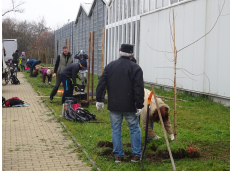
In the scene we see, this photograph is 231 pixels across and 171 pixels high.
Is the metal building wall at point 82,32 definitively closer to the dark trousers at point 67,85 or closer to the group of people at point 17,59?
the group of people at point 17,59

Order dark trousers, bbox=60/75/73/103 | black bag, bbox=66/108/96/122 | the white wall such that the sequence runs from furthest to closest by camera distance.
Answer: the white wall
dark trousers, bbox=60/75/73/103
black bag, bbox=66/108/96/122

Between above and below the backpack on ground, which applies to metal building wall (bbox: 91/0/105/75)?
above

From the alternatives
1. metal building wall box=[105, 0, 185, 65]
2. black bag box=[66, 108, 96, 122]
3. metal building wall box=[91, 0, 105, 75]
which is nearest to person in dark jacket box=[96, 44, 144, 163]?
black bag box=[66, 108, 96, 122]

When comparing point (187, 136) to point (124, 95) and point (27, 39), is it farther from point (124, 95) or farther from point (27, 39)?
point (27, 39)

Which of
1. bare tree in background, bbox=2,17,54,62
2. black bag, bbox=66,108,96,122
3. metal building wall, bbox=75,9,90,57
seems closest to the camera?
black bag, bbox=66,108,96,122

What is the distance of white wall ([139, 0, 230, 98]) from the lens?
12.0m

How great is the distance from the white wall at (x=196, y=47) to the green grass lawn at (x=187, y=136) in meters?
0.84

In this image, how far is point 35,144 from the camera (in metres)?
7.35

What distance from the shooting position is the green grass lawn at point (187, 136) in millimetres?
5777

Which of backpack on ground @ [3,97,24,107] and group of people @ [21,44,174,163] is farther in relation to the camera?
backpack on ground @ [3,97,24,107]

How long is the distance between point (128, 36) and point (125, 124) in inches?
527

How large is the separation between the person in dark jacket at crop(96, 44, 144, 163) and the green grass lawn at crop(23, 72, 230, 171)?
0.38 metres

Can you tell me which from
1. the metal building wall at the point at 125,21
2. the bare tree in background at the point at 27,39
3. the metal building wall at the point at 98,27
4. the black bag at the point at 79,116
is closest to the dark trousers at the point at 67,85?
the black bag at the point at 79,116

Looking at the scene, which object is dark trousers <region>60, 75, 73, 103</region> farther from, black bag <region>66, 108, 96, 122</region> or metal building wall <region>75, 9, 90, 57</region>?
metal building wall <region>75, 9, 90, 57</region>
